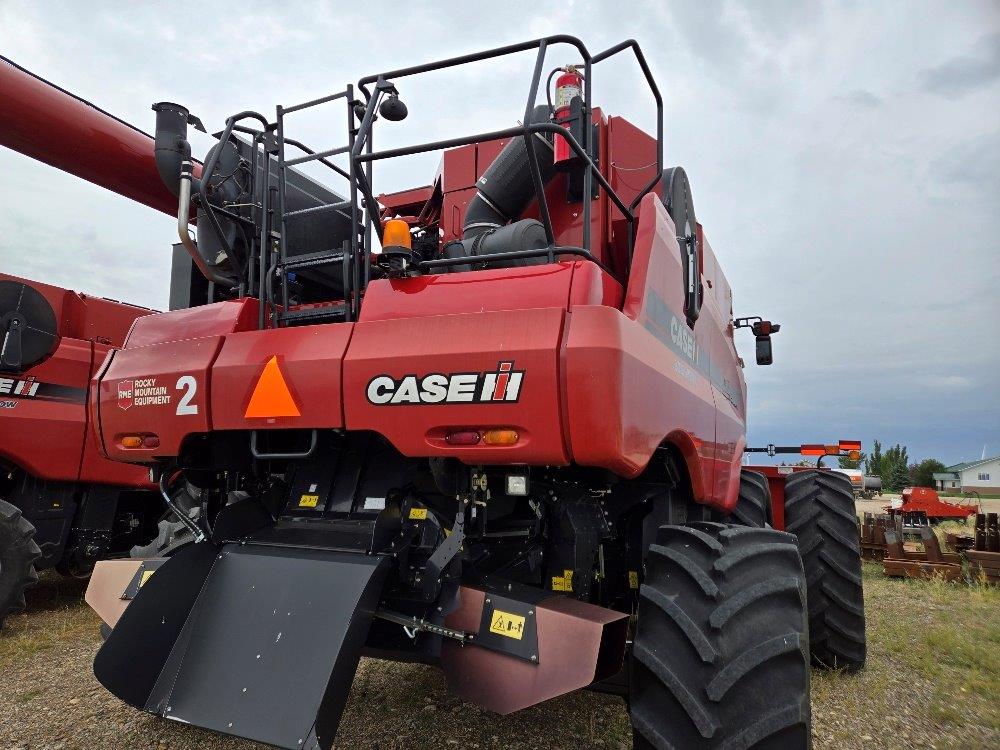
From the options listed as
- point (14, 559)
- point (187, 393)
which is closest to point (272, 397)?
point (187, 393)

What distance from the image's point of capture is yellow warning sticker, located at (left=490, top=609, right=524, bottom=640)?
2594 millimetres

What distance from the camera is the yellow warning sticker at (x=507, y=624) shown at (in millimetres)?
2594

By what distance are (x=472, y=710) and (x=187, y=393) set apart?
220 centimetres

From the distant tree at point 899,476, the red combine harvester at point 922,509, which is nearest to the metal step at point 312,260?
A: the red combine harvester at point 922,509

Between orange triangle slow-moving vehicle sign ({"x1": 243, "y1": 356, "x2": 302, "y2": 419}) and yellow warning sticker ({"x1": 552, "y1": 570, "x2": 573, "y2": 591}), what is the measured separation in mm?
1316

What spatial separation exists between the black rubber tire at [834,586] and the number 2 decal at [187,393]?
3594 millimetres

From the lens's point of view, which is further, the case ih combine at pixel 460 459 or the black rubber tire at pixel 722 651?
the case ih combine at pixel 460 459

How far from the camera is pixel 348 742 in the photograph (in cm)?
337

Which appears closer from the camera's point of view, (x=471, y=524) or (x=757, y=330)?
(x=471, y=524)

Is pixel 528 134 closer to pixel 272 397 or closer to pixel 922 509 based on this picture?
pixel 272 397

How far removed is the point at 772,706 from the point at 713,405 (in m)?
1.96

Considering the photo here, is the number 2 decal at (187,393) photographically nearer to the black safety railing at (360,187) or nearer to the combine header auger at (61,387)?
the black safety railing at (360,187)

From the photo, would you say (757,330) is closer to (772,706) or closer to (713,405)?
(713,405)

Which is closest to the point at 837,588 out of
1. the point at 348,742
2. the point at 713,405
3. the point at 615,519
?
the point at 713,405
